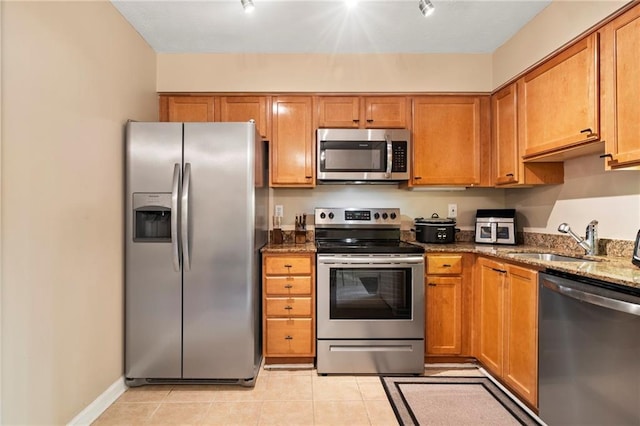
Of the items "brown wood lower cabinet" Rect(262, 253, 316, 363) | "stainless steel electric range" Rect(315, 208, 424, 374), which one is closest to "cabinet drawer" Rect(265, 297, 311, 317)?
"brown wood lower cabinet" Rect(262, 253, 316, 363)

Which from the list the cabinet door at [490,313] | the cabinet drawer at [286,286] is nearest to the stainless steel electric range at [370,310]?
the cabinet drawer at [286,286]

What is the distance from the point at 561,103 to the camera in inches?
83.6

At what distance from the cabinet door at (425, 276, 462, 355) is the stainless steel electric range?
4.8 inches

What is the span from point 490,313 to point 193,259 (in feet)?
6.95

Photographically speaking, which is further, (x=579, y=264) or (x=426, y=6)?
(x=426, y=6)

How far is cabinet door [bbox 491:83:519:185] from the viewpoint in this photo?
8.56 feet

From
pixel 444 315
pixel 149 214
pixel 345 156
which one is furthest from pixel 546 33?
pixel 149 214

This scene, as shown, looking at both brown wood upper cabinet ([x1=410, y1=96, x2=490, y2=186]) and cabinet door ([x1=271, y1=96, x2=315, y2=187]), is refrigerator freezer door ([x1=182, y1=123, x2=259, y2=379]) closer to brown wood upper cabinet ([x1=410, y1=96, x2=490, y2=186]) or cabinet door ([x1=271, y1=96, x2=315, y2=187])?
cabinet door ([x1=271, y1=96, x2=315, y2=187])

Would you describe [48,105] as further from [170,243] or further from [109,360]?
[109,360]

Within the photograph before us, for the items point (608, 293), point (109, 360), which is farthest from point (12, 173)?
point (608, 293)

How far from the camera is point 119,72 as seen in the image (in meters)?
2.33

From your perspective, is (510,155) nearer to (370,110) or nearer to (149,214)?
(370,110)

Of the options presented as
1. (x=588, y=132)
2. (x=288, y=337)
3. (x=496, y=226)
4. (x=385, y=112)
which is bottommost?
(x=288, y=337)

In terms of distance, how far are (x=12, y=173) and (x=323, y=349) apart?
210 cm
